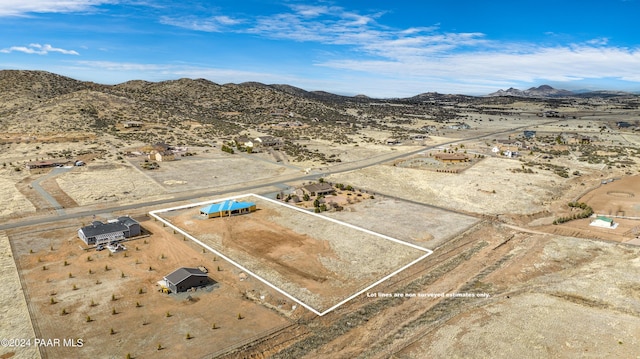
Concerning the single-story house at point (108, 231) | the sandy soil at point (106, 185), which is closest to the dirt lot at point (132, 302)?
the single-story house at point (108, 231)

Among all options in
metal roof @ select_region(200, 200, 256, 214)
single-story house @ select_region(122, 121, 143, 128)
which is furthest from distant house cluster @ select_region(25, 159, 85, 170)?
single-story house @ select_region(122, 121, 143, 128)

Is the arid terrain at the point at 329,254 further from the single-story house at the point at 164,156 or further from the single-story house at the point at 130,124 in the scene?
the single-story house at the point at 130,124

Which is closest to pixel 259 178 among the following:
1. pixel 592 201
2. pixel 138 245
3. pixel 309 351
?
pixel 138 245

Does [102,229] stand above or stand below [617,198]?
above

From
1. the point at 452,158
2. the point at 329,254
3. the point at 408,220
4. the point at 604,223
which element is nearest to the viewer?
the point at 329,254

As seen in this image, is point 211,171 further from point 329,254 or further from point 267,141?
point 329,254
